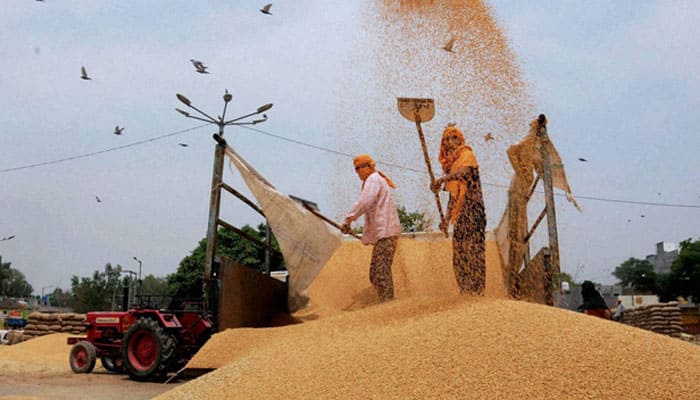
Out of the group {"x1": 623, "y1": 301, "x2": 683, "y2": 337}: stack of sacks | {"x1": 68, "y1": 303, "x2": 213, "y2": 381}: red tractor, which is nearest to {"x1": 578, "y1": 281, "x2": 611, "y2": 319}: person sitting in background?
{"x1": 68, "y1": 303, "x2": 213, "y2": 381}: red tractor

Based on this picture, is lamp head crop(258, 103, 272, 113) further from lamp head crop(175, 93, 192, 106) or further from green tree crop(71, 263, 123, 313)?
green tree crop(71, 263, 123, 313)

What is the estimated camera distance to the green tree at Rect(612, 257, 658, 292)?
38344 mm

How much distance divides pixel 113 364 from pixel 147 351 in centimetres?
180

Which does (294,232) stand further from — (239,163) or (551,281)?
(551,281)

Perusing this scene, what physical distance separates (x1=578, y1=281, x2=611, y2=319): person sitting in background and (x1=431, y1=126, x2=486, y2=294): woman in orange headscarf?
2.47 metres

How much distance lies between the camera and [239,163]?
5.63m

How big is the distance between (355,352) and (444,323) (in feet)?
1.67

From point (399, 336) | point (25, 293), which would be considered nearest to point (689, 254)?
point (399, 336)

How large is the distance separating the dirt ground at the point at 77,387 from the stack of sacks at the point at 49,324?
20.6 ft

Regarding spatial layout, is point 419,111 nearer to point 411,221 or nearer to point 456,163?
point 456,163

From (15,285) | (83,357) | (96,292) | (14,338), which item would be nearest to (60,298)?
(15,285)

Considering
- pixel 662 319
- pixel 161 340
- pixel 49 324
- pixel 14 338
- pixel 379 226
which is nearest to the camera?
pixel 379 226

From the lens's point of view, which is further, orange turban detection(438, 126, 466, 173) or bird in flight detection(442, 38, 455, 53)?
bird in flight detection(442, 38, 455, 53)

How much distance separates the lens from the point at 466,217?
402 centimetres
